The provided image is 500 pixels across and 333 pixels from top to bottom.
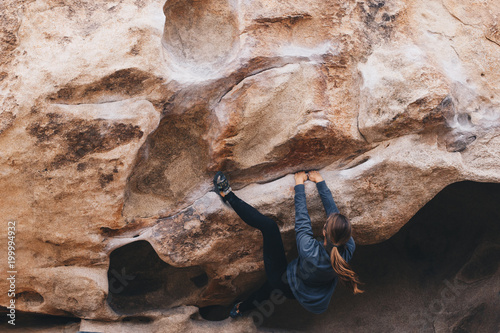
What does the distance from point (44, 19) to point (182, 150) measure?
89cm

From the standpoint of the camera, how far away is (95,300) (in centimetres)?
242

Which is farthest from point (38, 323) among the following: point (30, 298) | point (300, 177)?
point (300, 177)

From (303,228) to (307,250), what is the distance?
0.11m

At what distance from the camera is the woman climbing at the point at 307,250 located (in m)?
2.14

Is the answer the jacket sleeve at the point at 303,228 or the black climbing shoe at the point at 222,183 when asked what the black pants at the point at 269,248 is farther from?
the jacket sleeve at the point at 303,228

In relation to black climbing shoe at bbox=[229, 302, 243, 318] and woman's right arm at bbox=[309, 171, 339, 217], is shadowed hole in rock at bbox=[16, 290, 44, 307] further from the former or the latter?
woman's right arm at bbox=[309, 171, 339, 217]

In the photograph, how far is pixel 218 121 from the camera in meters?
2.36

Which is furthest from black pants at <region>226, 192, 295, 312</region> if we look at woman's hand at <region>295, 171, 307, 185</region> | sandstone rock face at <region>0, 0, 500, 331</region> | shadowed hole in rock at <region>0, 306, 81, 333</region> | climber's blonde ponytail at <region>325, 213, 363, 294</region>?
shadowed hole in rock at <region>0, 306, 81, 333</region>

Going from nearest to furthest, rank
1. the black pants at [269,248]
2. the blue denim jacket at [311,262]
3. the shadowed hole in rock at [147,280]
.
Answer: the blue denim jacket at [311,262] < the black pants at [269,248] < the shadowed hole in rock at [147,280]

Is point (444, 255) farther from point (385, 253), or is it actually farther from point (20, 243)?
point (20, 243)

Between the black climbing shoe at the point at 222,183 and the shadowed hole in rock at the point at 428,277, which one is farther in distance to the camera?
the shadowed hole in rock at the point at 428,277

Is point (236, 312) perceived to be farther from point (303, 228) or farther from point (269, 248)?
point (303, 228)

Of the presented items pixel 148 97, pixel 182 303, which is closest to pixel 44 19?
pixel 148 97

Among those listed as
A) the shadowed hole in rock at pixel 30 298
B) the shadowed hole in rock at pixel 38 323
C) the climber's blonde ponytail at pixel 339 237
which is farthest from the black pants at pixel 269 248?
the shadowed hole in rock at pixel 30 298
